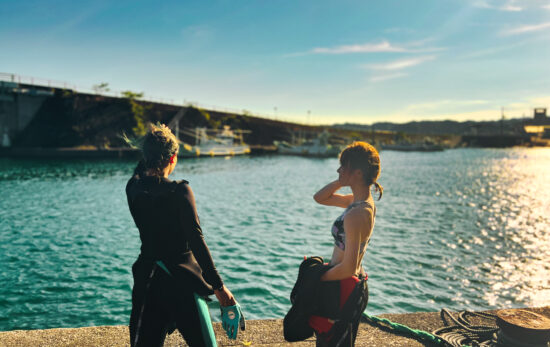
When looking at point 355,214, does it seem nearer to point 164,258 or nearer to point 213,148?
point 164,258

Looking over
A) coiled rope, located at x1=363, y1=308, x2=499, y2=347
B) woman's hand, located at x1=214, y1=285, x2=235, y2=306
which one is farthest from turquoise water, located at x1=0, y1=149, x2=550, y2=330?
woman's hand, located at x1=214, y1=285, x2=235, y2=306

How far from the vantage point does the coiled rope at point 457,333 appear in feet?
12.5

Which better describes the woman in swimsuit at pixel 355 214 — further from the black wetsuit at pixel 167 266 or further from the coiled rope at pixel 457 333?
the coiled rope at pixel 457 333

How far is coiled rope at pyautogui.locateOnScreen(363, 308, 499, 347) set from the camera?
380 centimetres

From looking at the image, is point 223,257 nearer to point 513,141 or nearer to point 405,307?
point 405,307

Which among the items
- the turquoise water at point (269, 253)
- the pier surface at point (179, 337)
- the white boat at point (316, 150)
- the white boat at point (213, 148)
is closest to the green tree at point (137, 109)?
the white boat at point (213, 148)

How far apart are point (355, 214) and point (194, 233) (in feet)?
3.34

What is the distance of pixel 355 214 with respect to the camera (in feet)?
7.91

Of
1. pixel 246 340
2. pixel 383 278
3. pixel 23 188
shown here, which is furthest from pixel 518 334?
pixel 23 188

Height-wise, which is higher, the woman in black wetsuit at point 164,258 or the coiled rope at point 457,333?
the woman in black wetsuit at point 164,258

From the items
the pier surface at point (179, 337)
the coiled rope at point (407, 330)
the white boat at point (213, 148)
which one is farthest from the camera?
the white boat at point (213, 148)

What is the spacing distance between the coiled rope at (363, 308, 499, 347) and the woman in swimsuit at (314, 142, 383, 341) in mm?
1735

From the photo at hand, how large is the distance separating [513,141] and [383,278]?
738 ft

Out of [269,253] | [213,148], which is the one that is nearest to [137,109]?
[213,148]
